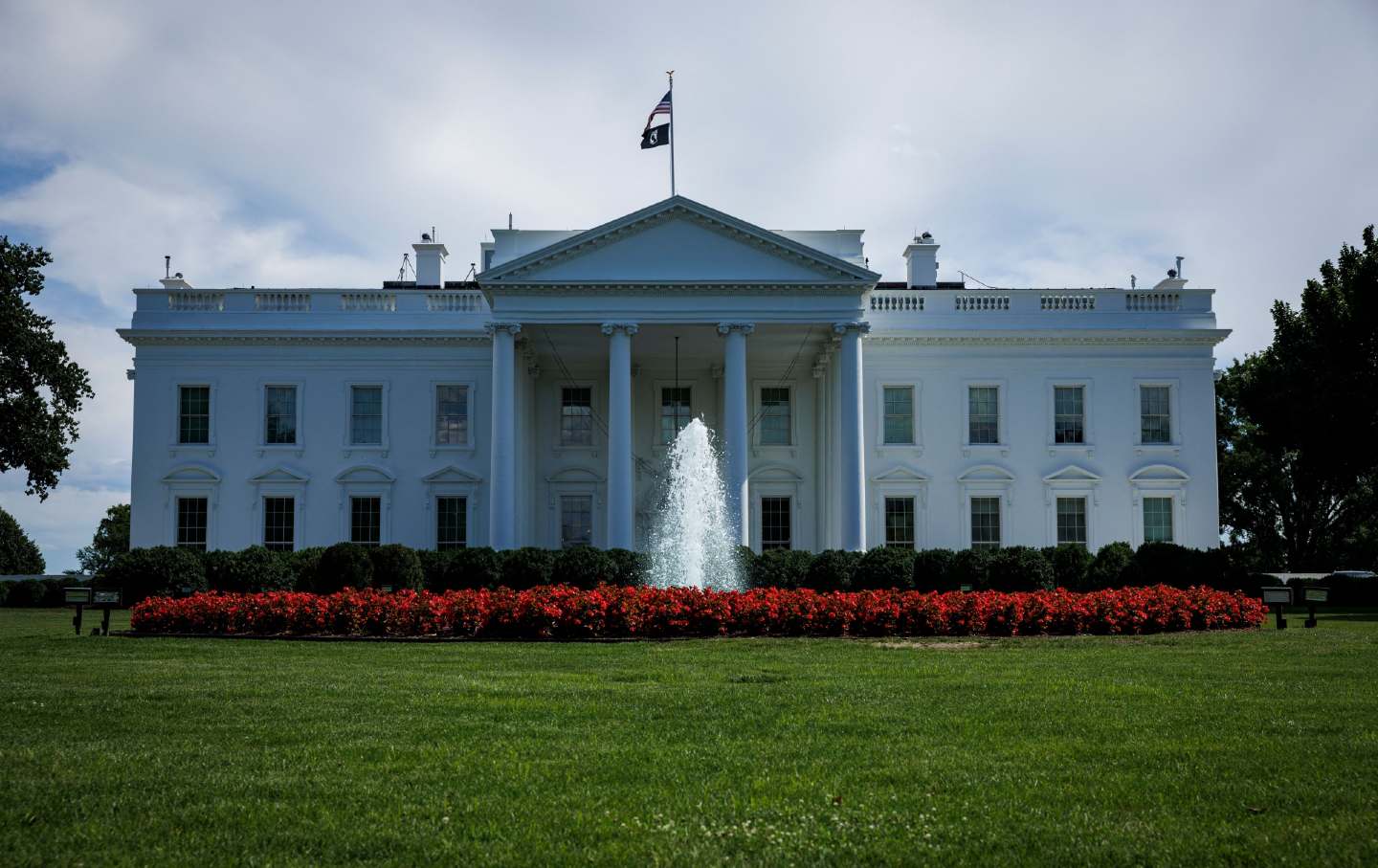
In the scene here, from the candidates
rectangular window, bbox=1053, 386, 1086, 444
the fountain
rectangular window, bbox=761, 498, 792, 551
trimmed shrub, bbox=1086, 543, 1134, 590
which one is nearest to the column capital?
the fountain

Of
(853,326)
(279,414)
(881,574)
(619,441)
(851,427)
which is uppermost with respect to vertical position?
(853,326)

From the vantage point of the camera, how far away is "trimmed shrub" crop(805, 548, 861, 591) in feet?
91.6

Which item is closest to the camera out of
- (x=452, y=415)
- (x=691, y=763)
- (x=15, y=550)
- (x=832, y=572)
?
(x=691, y=763)

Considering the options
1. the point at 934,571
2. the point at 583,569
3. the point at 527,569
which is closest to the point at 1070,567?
the point at 934,571

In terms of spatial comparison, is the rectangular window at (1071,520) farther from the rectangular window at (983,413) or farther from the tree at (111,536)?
the tree at (111,536)

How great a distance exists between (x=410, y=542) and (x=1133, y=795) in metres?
30.0

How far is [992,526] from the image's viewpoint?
3541 centimetres

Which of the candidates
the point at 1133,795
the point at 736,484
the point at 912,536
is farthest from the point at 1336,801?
the point at 912,536

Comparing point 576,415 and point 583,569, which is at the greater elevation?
point 576,415

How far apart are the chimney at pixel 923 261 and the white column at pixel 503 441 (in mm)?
15111

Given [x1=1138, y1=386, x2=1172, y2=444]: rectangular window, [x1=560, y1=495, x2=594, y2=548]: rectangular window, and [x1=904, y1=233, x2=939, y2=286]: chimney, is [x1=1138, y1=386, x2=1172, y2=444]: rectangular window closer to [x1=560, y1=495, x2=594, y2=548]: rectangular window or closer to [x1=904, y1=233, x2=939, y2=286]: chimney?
[x1=904, y1=233, x2=939, y2=286]: chimney

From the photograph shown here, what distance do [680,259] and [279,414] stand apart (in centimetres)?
1345

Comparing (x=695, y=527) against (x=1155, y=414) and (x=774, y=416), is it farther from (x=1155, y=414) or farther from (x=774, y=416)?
(x=1155, y=414)

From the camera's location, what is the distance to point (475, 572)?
2844 centimetres
